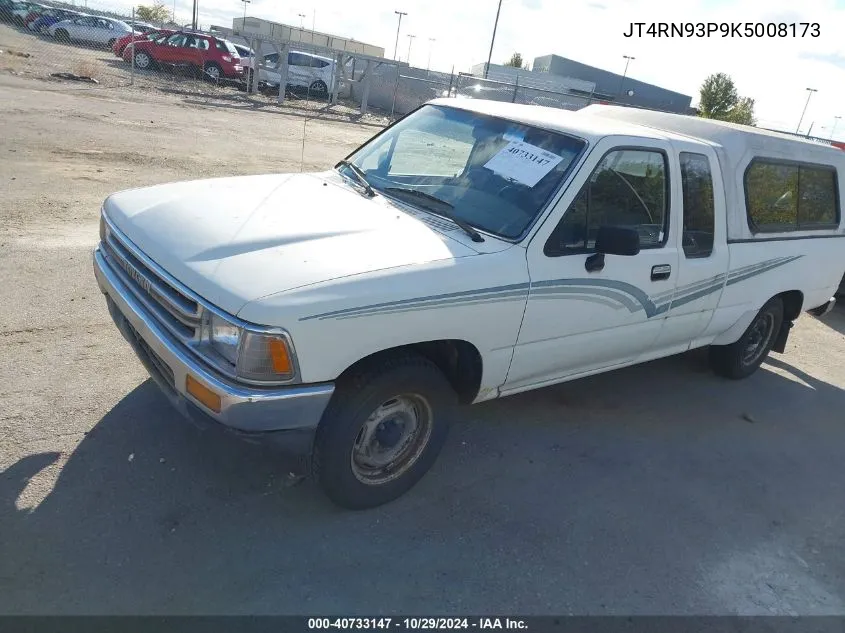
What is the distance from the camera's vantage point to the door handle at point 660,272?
3.94 metres

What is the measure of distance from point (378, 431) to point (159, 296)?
1.19m

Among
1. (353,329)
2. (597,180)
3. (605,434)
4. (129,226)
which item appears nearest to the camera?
(353,329)

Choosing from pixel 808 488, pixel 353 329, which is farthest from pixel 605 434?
pixel 353 329

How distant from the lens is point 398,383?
3.01 meters

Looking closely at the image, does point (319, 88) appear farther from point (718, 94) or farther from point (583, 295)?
point (718, 94)

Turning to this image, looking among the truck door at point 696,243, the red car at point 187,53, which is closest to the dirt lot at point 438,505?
the truck door at point 696,243

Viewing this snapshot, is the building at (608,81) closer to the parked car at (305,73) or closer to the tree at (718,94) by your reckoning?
the tree at (718,94)

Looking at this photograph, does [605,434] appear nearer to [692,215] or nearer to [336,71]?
[692,215]

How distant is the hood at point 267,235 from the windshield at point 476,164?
0.21 metres

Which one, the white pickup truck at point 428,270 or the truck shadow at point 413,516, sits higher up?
the white pickup truck at point 428,270

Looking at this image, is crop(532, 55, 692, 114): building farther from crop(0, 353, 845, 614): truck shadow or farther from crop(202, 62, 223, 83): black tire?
crop(0, 353, 845, 614): truck shadow

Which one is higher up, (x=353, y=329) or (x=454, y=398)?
(x=353, y=329)

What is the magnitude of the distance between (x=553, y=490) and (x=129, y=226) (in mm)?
2664

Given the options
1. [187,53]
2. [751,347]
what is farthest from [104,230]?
[187,53]
